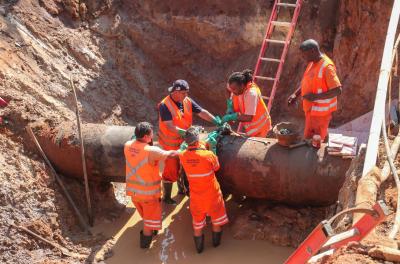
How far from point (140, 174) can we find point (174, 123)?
95cm

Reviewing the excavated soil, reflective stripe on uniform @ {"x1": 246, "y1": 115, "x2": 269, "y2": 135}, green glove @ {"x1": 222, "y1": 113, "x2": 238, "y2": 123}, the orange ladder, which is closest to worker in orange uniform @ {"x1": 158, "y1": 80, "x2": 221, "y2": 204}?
green glove @ {"x1": 222, "y1": 113, "x2": 238, "y2": 123}

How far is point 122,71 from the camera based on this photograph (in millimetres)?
10141

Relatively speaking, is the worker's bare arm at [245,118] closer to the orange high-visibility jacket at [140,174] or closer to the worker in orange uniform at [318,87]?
the worker in orange uniform at [318,87]

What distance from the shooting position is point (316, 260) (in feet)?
11.0

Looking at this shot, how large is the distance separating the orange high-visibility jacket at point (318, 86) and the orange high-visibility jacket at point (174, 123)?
63.2 inches

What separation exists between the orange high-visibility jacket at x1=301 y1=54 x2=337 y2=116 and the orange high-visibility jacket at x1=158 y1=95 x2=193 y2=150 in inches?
63.2

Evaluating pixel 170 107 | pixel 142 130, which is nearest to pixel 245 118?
pixel 170 107

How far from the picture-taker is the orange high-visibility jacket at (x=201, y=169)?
565 centimetres

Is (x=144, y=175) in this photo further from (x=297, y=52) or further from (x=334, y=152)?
(x=297, y=52)

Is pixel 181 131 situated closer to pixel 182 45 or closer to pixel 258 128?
pixel 258 128

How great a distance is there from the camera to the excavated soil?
6254 millimetres

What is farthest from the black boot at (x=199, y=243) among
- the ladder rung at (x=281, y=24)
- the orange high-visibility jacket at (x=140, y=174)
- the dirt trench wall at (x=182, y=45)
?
the ladder rung at (x=281, y=24)

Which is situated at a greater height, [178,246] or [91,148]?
[91,148]

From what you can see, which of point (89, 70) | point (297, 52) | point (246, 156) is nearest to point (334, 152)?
point (246, 156)
